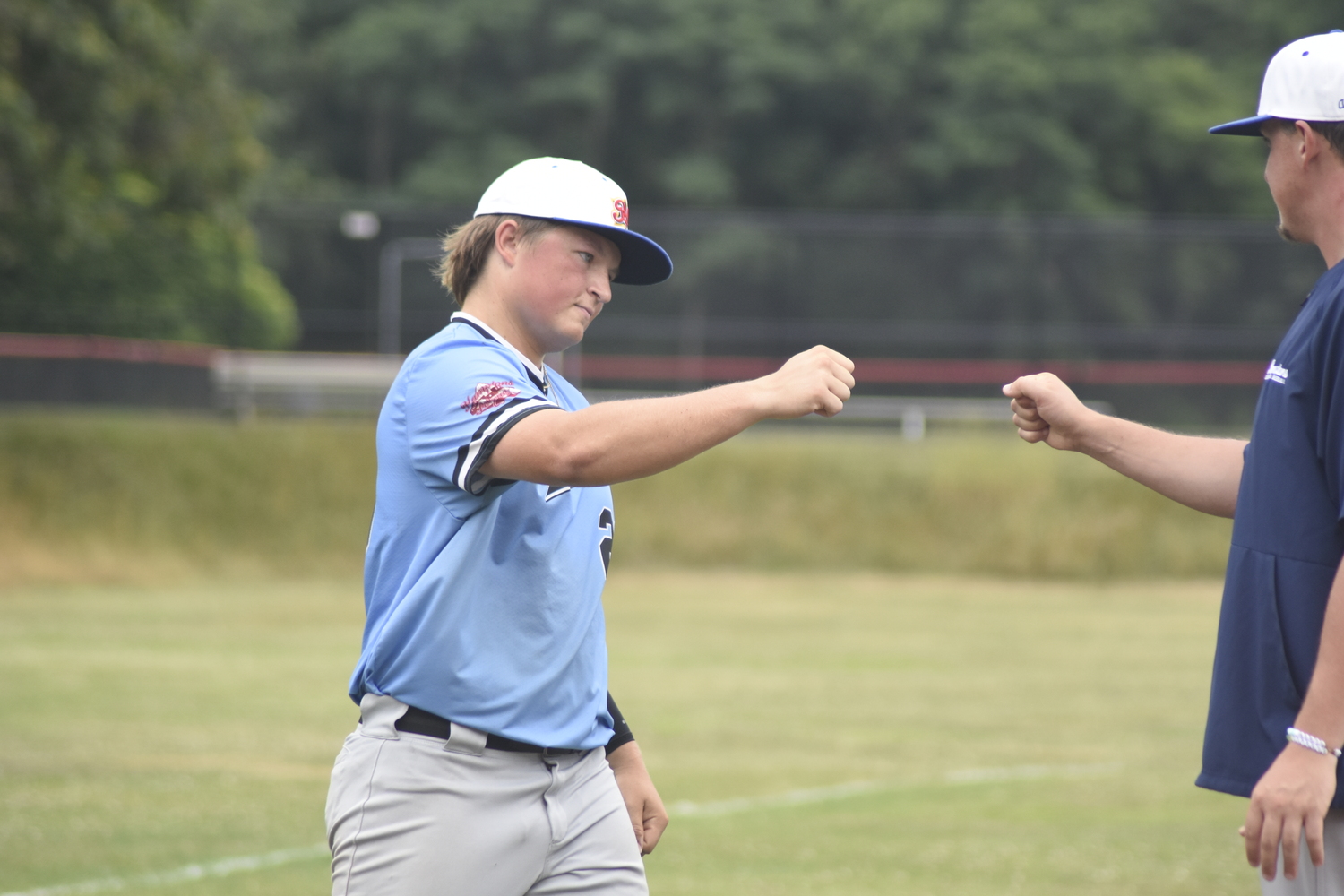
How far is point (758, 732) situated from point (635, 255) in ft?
25.6

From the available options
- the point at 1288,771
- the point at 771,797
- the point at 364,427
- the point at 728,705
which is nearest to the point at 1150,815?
the point at 771,797

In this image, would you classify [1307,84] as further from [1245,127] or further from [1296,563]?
[1296,563]

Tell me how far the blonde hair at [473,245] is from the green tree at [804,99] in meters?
47.0

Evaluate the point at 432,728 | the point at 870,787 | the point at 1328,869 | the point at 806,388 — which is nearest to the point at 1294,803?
the point at 1328,869

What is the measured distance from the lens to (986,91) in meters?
51.0

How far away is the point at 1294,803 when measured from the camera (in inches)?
114

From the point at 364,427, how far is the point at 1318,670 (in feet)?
63.1

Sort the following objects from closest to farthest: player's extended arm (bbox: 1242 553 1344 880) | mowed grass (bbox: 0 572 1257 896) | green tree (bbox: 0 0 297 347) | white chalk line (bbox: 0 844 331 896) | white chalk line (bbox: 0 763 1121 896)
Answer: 1. player's extended arm (bbox: 1242 553 1344 880)
2. white chalk line (bbox: 0 844 331 896)
3. white chalk line (bbox: 0 763 1121 896)
4. mowed grass (bbox: 0 572 1257 896)
5. green tree (bbox: 0 0 297 347)

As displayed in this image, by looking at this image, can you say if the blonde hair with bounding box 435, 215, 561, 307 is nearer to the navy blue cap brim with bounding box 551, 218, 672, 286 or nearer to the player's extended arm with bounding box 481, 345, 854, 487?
the navy blue cap brim with bounding box 551, 218, 672, 286

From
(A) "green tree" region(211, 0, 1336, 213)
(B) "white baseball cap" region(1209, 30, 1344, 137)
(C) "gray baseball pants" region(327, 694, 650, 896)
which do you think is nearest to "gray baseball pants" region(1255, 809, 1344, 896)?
(B) "white baseball cap" region(1209, 30, 1344, 137)

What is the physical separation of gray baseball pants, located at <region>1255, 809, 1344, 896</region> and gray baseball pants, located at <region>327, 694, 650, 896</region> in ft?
4.65

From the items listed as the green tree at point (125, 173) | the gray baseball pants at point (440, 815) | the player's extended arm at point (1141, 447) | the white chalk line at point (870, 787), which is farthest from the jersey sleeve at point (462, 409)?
the green tree at point (125, 173)

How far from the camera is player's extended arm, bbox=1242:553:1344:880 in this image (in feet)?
9.39

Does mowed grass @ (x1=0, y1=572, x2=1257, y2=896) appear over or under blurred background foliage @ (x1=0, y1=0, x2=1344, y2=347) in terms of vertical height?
under
